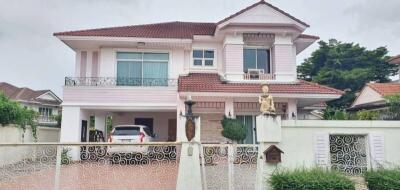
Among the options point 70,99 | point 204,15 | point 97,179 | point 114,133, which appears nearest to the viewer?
point 97,179

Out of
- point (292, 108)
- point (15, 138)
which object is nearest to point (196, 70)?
point (292, 108)

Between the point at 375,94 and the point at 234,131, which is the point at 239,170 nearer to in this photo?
the point at 234,131

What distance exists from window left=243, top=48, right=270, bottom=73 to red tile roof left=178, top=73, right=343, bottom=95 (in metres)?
1.54

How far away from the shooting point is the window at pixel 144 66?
16.0 metres

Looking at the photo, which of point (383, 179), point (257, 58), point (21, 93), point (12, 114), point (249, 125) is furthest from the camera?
point (21, 93)

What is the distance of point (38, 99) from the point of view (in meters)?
34.0

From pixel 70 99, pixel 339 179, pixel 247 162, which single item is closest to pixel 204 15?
pixel 70 99

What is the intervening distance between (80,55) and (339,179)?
13935mm

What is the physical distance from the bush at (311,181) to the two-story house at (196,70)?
794 cm

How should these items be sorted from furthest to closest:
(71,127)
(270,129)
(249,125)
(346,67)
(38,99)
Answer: (38,99) → (346,67) → (249,125) → (71,127) → (270,129)

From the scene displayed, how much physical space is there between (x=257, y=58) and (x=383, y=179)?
35.8 feet

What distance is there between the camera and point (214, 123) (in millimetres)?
15859

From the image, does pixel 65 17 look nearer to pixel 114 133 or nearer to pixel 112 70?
pixel 112 70

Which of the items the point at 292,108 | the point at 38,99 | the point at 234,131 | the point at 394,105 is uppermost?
the point at 38,99
